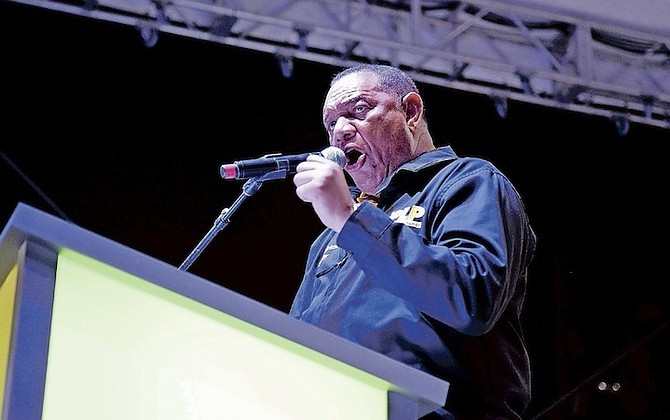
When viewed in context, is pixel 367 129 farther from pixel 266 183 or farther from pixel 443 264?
pixel 266 183

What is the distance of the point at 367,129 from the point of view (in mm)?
2109

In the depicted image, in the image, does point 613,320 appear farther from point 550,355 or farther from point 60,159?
point 60,159

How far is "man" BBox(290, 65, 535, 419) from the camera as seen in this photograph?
1.49 m

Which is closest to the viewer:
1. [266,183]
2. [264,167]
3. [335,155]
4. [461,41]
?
[264,167]

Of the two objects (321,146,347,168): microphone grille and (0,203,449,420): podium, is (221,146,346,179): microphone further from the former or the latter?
(0,203,449,420): podium

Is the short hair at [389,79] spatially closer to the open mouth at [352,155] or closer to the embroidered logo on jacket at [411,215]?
the open mouth at [352,155]

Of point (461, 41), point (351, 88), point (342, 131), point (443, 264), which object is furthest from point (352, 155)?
point (461, 41)

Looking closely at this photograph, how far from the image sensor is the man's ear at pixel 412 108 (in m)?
2.21

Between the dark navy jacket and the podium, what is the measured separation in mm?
383

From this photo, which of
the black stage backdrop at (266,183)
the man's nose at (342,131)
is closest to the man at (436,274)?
the man's nose at (342,131)

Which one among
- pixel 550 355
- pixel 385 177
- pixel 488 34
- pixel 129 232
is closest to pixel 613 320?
pixel 550 355

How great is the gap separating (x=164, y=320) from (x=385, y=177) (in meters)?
1.15

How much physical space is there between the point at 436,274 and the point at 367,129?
67cm

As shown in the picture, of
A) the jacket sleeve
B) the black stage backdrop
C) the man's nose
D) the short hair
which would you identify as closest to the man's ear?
the short hair
